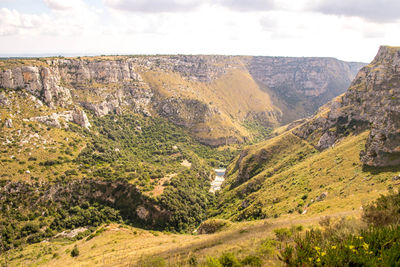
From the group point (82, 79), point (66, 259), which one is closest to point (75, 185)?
point (66, 259)

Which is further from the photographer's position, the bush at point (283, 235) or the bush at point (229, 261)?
the bush at point (283, 235)

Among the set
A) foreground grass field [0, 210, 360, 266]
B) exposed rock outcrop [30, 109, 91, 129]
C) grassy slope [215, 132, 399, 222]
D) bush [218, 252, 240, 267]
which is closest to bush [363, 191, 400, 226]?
bush [218, 252, 240, 267]

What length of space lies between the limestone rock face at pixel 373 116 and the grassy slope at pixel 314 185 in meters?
5.03

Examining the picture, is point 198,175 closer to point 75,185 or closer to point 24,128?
point 75,185

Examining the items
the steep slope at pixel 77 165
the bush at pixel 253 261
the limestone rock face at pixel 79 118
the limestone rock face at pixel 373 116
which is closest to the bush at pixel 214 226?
the steep slope at pixel 77 165

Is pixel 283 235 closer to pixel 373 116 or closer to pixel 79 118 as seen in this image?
pixel 373 116

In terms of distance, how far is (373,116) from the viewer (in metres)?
76.1

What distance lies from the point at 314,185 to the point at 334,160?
13001 millimetres

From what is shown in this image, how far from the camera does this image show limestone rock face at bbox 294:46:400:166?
166ft

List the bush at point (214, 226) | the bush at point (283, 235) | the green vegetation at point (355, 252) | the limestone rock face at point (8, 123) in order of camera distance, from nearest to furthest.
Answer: the green vegetation at point (355, 252) < the bush at point (283, 235) < the bush at point (214, 226) < the limestone rock face at point (8, 123)

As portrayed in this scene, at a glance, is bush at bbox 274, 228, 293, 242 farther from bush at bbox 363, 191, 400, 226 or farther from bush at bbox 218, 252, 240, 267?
bush at bbox 218, 252, 240, 267

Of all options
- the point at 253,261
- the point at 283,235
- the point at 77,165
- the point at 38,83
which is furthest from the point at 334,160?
the point at 38,83

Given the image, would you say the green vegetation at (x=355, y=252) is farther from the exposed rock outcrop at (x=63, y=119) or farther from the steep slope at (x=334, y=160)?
the exposed rock outcrop at (x=63, y=119)

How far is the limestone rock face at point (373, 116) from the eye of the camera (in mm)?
50469
